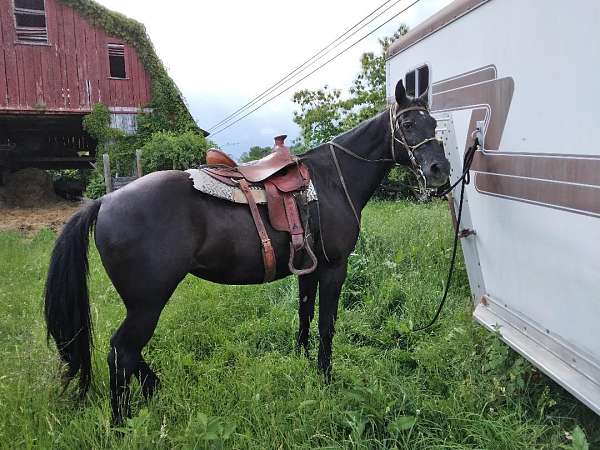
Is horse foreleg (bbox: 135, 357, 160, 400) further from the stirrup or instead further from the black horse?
the stirrup

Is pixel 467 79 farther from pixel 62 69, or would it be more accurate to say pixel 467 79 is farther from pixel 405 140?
pixel 62 69

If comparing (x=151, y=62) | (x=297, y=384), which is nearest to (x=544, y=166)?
(x=297, y=384)

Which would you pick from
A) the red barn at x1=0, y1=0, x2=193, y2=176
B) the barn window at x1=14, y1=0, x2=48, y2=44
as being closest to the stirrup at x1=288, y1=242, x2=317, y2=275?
the red barn at x1=0, y1=0, x2=193, y2=176

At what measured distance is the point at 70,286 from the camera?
2.84m

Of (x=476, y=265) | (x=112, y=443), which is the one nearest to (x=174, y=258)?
(x=112, y=443)

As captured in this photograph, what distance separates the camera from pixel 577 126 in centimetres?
237

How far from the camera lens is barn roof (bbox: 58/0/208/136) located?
47.8 ft

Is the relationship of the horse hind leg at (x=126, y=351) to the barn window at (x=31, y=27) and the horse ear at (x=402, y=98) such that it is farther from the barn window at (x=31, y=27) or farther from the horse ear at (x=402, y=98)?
the barn window at (x=31, y=27)

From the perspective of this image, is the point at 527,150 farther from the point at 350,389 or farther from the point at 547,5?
the point at 350,389

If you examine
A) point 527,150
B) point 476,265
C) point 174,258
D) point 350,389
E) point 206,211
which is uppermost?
point 527,150

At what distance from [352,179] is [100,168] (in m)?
13.4

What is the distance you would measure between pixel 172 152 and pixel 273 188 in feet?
36.0

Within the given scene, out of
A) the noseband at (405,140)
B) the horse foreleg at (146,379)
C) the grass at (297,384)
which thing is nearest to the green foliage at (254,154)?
the grass at (297,384)

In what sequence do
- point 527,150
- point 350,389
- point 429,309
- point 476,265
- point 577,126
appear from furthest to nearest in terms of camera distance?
point 429,309 < point 476,265 < point 350,389 < point 527,150 < point 577,126
